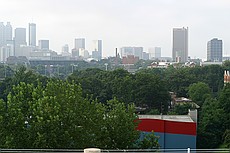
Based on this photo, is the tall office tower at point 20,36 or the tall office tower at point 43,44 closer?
the tall office tower at point 20,36

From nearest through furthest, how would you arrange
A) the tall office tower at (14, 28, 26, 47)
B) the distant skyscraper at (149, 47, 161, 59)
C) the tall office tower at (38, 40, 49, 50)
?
the tall office tower at (14, 28, 26, 47) → the tall office tower at (38, 40, 49, 50) → the distant skyscraper at (149, 47, 161, 59)

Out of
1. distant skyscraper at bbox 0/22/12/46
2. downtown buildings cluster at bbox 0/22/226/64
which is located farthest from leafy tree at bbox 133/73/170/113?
distant skyscraper at bbox 0/22/12/46

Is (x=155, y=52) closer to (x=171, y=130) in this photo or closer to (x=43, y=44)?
(x=43, y=44)

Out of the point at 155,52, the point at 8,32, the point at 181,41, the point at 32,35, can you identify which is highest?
the point at 8,32

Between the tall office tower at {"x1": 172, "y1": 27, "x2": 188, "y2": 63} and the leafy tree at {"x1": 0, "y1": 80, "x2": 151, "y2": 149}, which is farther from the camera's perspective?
the tall office tower at {"x1": 172, "y1": 27, "x2": 188, "y2": 63}

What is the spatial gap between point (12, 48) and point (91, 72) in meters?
89.5

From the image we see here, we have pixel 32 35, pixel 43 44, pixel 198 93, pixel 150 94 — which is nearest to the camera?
pixel 150 94

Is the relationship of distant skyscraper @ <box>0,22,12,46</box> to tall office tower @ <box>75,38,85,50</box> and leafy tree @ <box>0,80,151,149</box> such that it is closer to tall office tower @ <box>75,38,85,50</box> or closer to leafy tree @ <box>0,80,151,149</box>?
tall office tower @ <box>75,38,85,50</box>

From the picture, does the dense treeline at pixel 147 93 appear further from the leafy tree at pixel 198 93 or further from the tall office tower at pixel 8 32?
the tall office tower at pixel 8 32


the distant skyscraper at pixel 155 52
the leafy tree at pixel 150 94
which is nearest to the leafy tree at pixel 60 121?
the leafy tree at pixel 150 94

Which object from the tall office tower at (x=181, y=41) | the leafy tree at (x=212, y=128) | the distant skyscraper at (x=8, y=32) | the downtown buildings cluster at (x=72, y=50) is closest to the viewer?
the leafy tree at (x=212, y=128)

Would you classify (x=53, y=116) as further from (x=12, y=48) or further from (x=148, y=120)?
(x=12, y=48)

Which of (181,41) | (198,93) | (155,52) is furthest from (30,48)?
(198,93)

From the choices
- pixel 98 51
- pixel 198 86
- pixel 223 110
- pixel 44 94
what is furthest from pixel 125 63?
pixel 44 94
